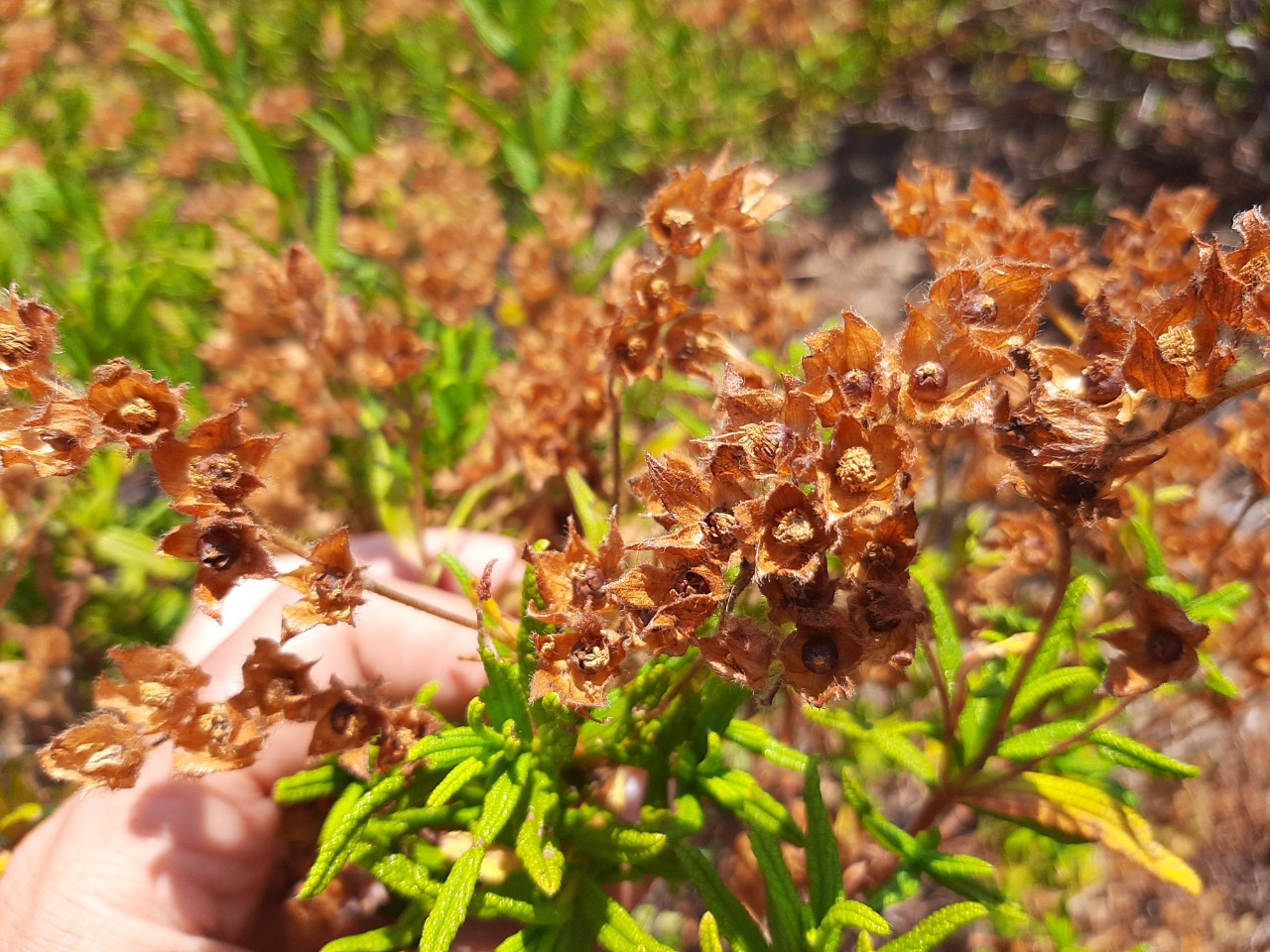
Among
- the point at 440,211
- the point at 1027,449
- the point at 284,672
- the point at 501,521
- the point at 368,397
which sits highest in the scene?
the point at 1027,449

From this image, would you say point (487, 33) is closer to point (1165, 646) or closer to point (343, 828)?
point (343, 828)

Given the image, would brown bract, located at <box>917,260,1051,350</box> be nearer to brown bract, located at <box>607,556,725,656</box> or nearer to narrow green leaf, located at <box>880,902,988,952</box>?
brown bract, located at <box>607,556,725,656</box>

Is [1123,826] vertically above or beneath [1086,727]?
beneath

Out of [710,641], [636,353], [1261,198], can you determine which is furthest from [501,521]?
[1261,198]

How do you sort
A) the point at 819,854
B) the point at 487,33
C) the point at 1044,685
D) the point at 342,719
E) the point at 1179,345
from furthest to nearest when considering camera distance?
the point at 487,33, the point at 1044,685, the point at 819,854, the point at 342,719, the point at 1179,345

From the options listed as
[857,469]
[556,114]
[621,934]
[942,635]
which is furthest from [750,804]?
[556,114]

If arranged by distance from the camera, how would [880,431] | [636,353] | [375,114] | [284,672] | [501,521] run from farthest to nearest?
[375,114], [501,521], [636,353], [284,672], [880,431]

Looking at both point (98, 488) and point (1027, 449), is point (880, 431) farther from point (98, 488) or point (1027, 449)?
point (98, 488)
